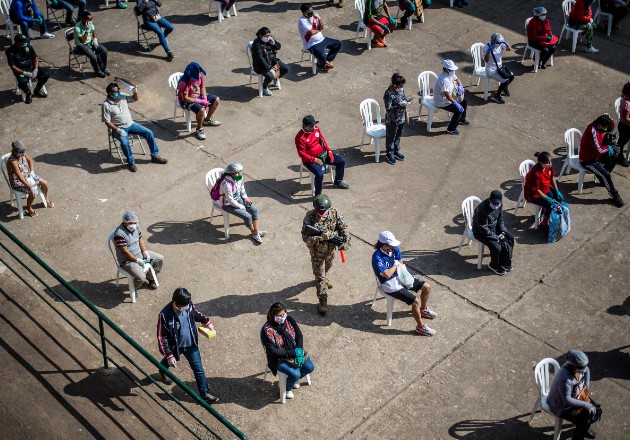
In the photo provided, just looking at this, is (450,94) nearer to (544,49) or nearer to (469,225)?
(544,49)

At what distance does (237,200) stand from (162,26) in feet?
23.3

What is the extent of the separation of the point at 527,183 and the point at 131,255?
6.36 meters

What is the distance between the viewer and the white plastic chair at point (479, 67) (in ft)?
55.7

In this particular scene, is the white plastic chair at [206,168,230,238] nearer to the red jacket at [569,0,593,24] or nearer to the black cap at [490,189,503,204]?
the black cap at [490,189,503,204]

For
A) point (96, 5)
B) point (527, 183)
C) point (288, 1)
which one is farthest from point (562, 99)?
point (96, 5)

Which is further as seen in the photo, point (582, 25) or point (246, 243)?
point (582, 25)

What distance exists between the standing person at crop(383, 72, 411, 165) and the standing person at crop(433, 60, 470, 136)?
1185 mm

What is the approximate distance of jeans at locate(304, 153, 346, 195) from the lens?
14.0 metres

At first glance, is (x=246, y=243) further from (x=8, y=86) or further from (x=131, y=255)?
(x=8, y=86)

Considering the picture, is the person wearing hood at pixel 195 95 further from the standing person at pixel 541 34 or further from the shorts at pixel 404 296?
the standing person at pixel 541 34

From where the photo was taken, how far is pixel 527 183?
13.6 m

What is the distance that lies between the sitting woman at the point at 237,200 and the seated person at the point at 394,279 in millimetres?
2511

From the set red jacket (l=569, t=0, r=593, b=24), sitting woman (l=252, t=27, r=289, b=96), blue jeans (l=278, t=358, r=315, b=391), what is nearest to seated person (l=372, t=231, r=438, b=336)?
blue jeans (l=278, t=358, r=315, b=391)

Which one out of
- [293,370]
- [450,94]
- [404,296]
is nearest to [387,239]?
[404,296]
